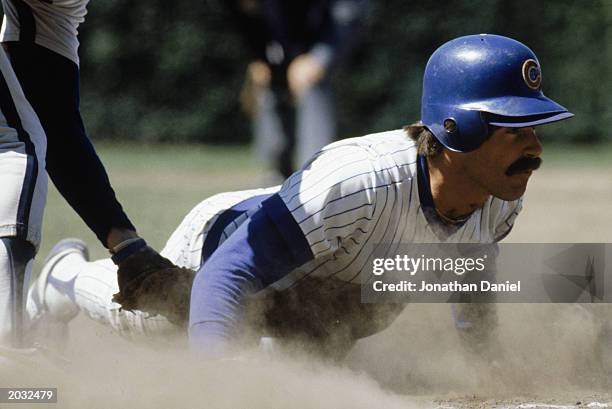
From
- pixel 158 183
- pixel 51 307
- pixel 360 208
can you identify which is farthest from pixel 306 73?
pixel 360 208

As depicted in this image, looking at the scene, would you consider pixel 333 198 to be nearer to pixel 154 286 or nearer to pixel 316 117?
pixel 154 286

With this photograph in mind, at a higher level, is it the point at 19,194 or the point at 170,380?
the point at 19,194

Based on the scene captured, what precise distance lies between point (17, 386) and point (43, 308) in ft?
3.33

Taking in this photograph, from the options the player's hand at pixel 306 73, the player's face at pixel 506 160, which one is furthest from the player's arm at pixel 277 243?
the player's hand at pixel 306 73

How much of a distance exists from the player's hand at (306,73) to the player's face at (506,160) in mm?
4493

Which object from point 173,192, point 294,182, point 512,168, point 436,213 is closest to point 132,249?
point 294,182

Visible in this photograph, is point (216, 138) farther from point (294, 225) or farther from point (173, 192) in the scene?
point (294, 225)

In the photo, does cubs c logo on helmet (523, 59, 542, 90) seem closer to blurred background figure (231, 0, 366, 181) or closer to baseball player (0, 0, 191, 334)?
baseball player (0, 0, 191, 334)

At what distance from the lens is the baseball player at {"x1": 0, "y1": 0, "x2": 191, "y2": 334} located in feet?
11.1

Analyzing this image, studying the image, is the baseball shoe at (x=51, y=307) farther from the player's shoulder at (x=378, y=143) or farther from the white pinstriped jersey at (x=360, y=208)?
the player's shoulder at (x=378, y=143)

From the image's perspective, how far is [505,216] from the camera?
11.2 ft

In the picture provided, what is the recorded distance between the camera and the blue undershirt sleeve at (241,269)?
9.27ft

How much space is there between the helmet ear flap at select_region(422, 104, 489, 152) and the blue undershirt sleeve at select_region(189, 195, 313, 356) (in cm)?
53

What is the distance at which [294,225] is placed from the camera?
286 centimetres
